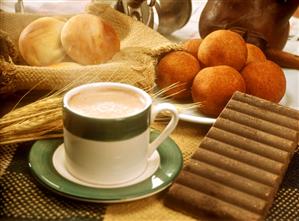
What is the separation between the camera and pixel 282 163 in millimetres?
584

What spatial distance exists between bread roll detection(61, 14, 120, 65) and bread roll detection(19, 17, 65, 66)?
19 mm

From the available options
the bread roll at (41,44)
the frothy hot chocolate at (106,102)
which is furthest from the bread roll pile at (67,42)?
the frothy hot chocolate at (106,102)

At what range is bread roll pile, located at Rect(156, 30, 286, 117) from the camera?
72 cm

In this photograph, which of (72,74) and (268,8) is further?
(268,8)

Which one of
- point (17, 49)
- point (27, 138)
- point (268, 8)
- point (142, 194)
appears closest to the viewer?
point (142, 194)

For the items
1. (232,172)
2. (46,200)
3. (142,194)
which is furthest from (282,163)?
(46,200)

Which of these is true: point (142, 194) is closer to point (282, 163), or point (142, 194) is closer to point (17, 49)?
point (282, 163)

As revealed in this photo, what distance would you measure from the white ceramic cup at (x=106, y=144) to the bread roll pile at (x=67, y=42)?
244 millimetres

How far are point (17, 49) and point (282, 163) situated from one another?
0.48 metres

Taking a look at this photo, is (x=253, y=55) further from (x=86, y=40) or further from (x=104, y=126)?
(x=104, y=126)

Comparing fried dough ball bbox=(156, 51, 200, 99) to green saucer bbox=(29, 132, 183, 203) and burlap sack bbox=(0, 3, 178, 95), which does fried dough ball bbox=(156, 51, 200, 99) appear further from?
green saucer bbox=(29, 132, 183, 203)

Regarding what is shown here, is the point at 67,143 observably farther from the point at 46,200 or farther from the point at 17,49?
the point at 17,49

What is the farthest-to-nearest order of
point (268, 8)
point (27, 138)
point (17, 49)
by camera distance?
point (268, 8), point (17, 49), point (27, 138)

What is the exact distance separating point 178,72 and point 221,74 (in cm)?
7
